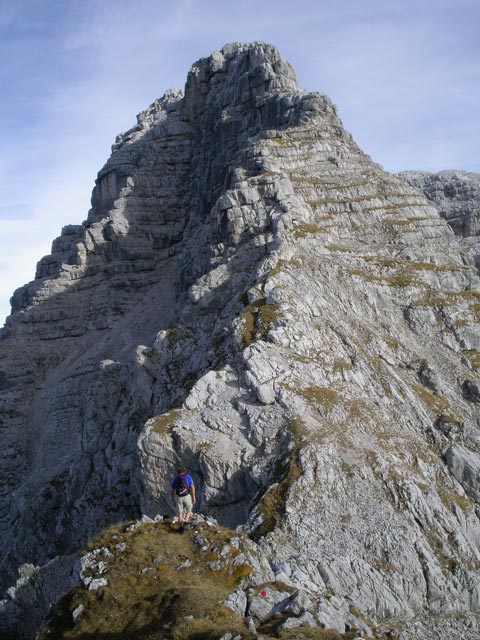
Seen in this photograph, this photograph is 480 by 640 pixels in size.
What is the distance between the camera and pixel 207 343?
58062 millimetres

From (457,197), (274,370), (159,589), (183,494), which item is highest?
(457,197)

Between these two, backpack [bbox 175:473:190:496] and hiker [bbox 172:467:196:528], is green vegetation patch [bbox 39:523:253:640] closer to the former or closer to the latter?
hiker [bbox 172:467:196:528]

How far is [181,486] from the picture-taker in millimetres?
31453

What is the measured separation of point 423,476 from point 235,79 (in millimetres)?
88513

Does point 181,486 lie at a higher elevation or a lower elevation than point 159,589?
higher

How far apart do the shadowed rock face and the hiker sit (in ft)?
17.1

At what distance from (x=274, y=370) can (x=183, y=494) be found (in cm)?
1805

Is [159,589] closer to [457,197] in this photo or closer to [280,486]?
[280,486]

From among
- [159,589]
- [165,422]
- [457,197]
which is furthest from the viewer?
[457,197]

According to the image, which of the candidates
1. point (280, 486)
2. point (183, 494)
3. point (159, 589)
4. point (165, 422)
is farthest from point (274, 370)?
point (159, 589)

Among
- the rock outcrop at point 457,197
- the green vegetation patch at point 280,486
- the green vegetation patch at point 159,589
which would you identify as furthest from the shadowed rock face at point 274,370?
the rock outcrop at point 457,197

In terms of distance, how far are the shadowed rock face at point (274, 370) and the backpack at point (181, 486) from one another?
6.02m

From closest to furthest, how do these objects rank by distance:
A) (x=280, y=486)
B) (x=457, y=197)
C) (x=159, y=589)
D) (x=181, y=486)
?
(x=159, y=589) < (x=181, y=486) < (x=280, y=486) < (x=457, y=197)

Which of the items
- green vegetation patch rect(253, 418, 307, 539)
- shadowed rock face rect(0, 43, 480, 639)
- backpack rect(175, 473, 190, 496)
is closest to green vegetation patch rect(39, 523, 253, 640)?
backpack rect(175, 473, 190, 496)
